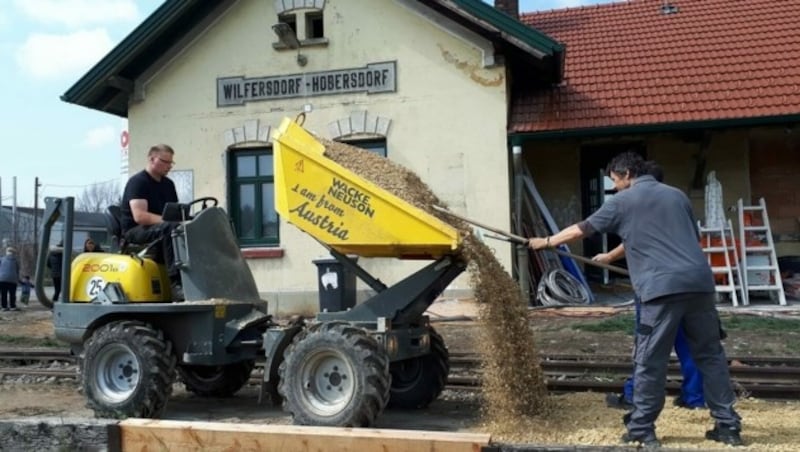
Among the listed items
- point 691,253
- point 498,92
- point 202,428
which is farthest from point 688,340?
point 498,92

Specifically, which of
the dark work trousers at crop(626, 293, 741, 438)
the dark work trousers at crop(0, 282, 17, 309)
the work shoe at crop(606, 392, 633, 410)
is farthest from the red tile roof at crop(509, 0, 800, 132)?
the dark work trousers at crop(0, 282, 17, 309)

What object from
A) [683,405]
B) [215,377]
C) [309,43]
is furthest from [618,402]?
[309,43]

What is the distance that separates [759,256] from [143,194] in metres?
10.3

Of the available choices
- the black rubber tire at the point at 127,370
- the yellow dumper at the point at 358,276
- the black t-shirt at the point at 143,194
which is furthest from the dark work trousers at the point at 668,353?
the black t-shirt at the point at 143,194

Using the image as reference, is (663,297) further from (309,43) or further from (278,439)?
(309,43)

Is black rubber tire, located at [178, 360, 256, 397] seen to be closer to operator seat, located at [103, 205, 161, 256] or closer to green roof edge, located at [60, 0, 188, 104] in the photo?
operator seat, located at [103, 205, 161, 256]

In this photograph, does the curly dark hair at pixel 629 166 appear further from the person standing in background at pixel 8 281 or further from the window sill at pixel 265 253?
the person standing in background at pixel 8 281

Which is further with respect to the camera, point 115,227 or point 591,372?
point 591,372

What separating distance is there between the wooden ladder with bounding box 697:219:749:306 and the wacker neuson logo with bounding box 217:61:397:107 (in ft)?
19.3

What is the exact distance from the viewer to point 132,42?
14.0 m

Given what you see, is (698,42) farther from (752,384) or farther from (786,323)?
(752,384)

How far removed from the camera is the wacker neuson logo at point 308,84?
13.7 meters

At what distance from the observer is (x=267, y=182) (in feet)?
47.3

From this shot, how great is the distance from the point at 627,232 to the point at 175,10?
11293 mm
